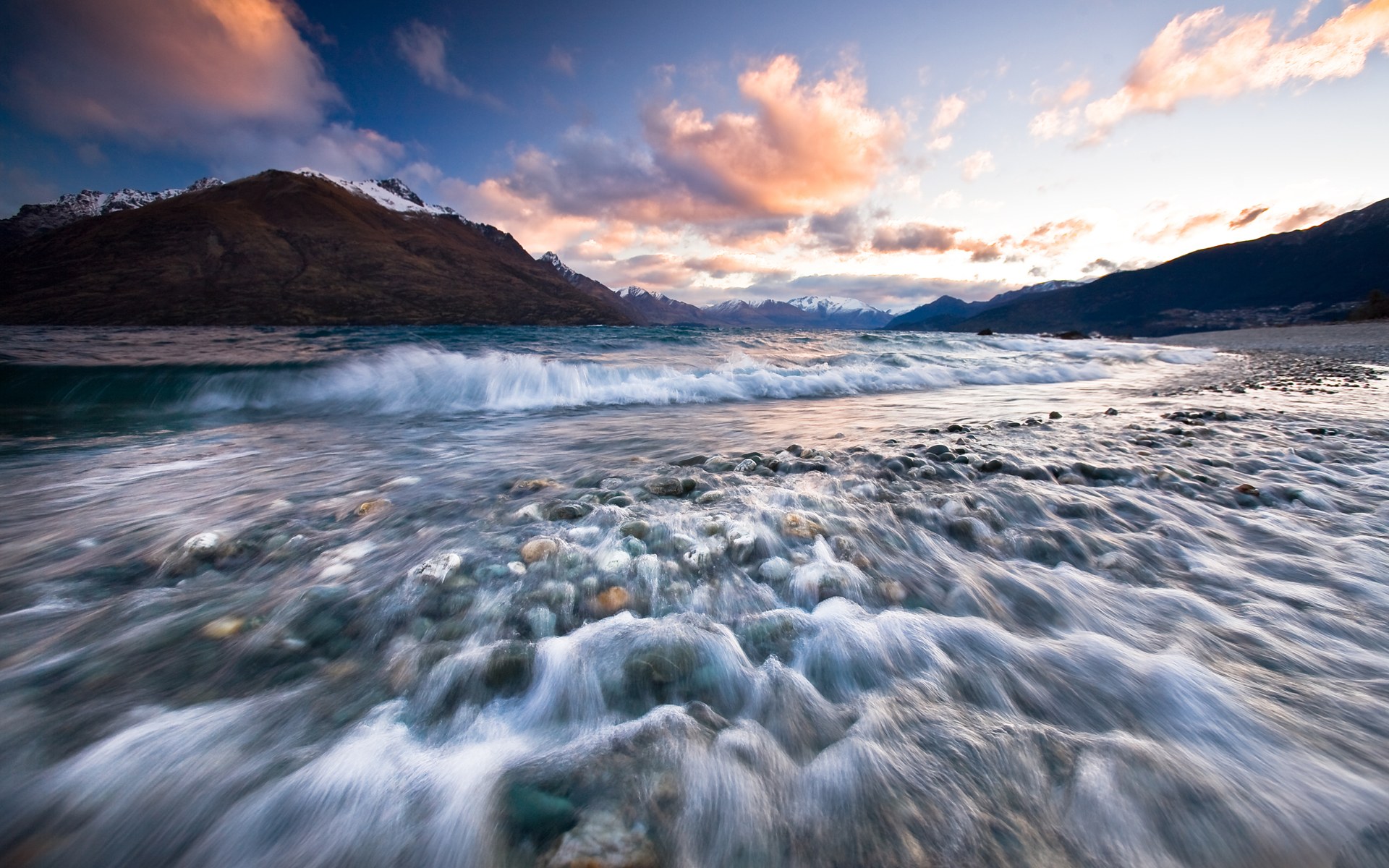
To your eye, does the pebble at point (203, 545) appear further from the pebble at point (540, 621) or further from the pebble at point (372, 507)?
the pebble at point (540, 621)

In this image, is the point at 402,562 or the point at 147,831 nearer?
the point at 147,831

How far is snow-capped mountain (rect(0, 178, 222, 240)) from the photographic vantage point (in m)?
158

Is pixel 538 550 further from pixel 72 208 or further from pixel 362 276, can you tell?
pixel 72 208

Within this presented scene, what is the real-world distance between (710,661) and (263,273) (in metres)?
137

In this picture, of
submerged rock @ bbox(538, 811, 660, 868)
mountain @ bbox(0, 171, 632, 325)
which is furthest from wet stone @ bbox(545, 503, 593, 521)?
mountain @ bbox(0, 171, 632, 325)

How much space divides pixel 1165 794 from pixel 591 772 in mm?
1453

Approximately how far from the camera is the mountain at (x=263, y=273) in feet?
277

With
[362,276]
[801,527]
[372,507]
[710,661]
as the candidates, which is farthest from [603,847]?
[362,276]

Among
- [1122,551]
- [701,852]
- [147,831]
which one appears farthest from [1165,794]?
[147,831]

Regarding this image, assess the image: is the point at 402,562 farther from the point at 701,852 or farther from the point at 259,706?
the point at 701,852

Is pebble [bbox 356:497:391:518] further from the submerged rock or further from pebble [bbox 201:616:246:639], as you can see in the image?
the submerged rock

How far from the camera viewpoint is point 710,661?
1757 mm

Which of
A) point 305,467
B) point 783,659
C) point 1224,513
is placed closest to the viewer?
point 783,659

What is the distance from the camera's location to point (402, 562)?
249cm
